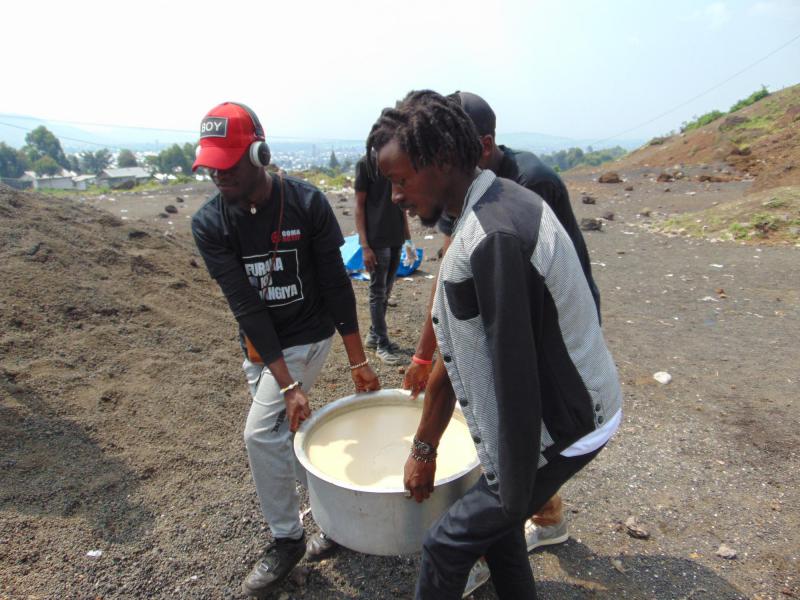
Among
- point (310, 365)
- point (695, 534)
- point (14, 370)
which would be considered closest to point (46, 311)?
point (14, 370)

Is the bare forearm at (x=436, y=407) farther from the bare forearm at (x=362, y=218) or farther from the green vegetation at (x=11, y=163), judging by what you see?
the green vegetation at (x=11, y=163)

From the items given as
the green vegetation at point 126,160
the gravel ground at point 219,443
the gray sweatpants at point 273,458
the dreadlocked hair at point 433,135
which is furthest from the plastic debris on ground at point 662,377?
the green vegetation at point 126,160

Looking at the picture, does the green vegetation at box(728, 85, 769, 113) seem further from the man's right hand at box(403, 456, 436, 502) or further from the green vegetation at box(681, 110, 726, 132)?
the man's right hand at box(403, 456, 436, 502)

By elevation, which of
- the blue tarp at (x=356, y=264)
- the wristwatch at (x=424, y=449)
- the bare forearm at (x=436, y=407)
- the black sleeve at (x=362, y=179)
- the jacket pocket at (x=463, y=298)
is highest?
the black sleeve at (x=362, y=179)

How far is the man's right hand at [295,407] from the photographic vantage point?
2.16 metres

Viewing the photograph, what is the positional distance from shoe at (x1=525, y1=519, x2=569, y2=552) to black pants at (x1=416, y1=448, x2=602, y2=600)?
973 millimetres

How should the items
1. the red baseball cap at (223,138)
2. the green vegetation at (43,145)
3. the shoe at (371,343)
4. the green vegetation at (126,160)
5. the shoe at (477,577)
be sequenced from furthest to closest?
the green vegetation at (43,145) < the green vegetation at (126,160) < the shoe at (371,343) < the shoe at (477,577) < the red baseball cap at (223,138)

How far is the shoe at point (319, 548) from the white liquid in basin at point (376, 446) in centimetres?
53

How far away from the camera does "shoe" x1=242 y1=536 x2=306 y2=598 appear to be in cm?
223

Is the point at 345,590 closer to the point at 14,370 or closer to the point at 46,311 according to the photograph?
the point at 14,370

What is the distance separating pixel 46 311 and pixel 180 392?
1586 mm

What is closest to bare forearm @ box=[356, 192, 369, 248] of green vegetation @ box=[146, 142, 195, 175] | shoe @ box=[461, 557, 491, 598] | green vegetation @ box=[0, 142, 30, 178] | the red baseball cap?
the red baseball cap

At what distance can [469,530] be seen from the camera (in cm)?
155

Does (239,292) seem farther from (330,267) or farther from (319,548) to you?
(319,548)
